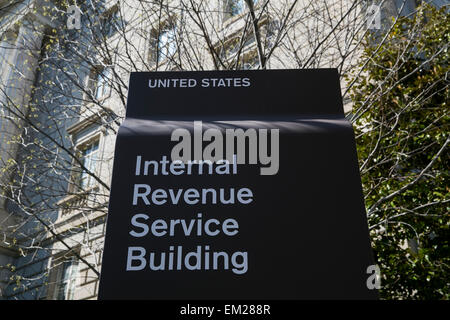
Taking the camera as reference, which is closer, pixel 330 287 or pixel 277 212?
pixel 330 287

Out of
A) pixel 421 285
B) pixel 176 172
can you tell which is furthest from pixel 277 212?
pixel 421 285

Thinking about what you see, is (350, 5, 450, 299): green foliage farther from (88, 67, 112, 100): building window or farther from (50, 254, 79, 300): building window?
(50, 254, 79, 300): building window

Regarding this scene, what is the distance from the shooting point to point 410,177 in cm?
682

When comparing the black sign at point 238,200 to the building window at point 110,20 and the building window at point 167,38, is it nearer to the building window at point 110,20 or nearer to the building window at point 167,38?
the building window at point 167,38

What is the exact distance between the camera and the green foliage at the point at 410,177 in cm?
697

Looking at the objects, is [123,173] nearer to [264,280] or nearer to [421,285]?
[264,280]

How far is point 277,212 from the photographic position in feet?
5.79

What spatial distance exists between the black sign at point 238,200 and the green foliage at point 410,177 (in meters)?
4.94

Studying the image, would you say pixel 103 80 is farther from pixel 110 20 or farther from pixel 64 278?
pixel 64 278

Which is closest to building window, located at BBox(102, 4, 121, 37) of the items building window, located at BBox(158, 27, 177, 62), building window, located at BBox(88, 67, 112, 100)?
building window, located at BBox(88, 67, 112, 100)

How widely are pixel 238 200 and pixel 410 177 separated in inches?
224

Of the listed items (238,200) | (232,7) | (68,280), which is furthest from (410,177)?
(68,280)

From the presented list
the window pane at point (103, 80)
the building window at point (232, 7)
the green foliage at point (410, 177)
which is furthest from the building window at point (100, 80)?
the green foliage at point (410, 177)
